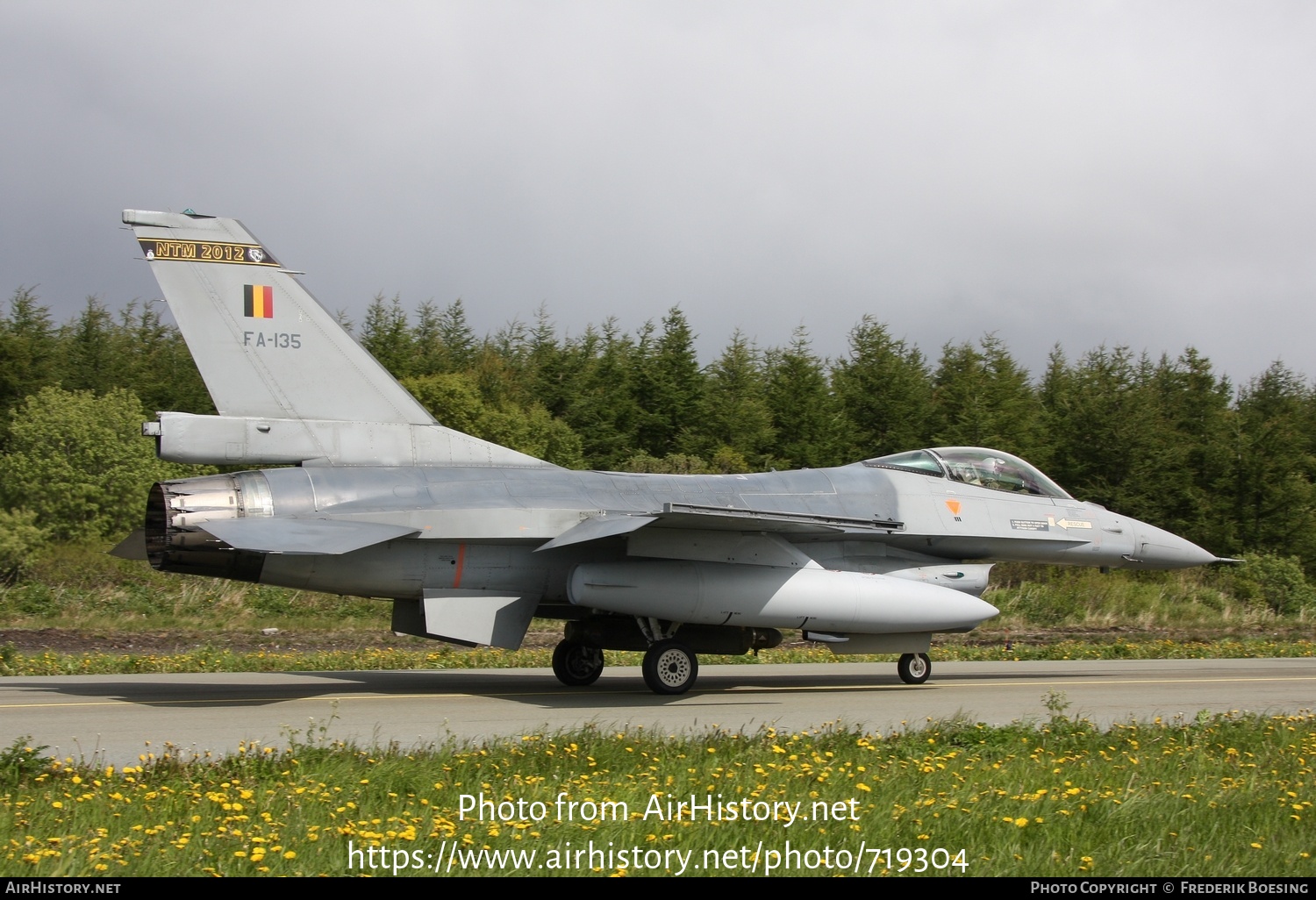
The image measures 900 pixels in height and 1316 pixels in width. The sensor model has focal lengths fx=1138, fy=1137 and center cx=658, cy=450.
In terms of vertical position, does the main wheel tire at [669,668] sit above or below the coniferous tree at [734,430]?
below

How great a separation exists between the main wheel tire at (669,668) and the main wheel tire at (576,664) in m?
1.27

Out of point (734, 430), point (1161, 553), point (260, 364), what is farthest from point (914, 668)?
point (734, 430)

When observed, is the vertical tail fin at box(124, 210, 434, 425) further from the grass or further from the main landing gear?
the grass

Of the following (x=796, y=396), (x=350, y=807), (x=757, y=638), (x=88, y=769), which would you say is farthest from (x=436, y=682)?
(x=796, y=396)

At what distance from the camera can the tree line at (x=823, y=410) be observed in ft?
124

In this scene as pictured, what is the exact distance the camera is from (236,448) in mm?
10750

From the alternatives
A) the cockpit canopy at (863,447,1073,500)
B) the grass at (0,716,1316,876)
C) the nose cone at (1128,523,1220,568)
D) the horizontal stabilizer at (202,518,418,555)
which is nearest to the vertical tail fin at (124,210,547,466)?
the horizontal stabilizer at (202,518,418,555)

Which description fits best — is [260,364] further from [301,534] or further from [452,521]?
[452,521]

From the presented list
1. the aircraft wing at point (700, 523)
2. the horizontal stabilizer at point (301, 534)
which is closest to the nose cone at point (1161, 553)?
the aircraft wing at point (700, 523)

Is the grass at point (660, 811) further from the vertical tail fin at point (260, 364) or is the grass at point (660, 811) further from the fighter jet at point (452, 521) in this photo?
the vertical tail fin at point (260, 364)

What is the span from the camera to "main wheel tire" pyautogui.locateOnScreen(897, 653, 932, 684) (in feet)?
44.8

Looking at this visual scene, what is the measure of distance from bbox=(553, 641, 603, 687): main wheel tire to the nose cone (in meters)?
7.07

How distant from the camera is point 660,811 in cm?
589

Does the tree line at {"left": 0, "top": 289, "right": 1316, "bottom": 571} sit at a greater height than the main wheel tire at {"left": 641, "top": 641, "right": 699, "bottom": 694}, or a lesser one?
greater
